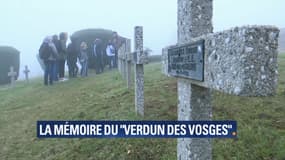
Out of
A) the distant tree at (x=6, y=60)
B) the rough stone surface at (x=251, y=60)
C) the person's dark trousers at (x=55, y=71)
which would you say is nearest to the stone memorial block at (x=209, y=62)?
the rough stone surface at (x=251, y=60)

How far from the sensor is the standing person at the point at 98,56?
54.6ft

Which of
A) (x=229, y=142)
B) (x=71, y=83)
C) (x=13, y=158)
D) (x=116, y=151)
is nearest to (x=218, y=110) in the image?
(x=229, y=142)

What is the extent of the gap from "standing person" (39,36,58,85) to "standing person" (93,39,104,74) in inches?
115

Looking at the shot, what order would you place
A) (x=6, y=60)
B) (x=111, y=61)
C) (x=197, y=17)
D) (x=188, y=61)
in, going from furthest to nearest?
(x=6, y=60) → (x=111, y=61) → (x=197, y=17) → (x=188, y=61)

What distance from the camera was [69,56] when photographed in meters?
15.6

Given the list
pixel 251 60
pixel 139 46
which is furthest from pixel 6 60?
pixel 251 60

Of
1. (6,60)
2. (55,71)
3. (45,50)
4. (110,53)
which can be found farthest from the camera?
(6,60)

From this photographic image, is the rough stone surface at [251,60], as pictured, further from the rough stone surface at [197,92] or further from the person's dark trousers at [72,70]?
A: the person's dark trousers at [72,70]

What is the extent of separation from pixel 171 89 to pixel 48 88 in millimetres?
7176

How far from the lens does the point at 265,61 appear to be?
6.42ft

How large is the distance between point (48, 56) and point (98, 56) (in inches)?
135

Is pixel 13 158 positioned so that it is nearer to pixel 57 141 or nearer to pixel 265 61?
pixel 57 141

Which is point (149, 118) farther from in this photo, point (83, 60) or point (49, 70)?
point (83, 60)

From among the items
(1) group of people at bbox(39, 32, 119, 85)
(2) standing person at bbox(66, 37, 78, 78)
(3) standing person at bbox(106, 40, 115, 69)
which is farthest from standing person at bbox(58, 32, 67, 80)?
(3) standing person at bbox(106, 40, 115, 69)
